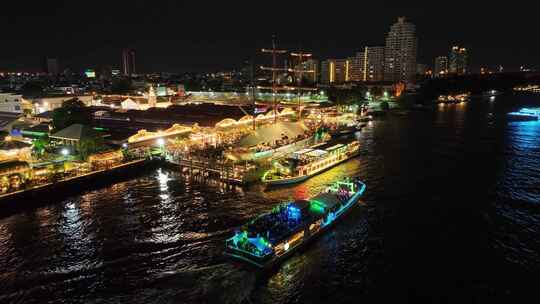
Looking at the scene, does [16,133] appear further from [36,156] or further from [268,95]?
[268,95]

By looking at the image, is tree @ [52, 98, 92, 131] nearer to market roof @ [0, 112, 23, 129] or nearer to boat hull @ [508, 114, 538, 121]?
market roof @ [0, 112, 23, 129]

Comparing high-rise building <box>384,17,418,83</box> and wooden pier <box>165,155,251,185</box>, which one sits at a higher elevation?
high-rise building <box>384,17,418,83</box>

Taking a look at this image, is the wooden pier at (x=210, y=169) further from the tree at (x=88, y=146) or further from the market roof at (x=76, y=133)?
the market roof at (x=76, y=133)

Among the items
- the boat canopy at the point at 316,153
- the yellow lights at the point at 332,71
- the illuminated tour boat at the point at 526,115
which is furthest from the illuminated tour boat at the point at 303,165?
the yellow lights at the point at 332,71

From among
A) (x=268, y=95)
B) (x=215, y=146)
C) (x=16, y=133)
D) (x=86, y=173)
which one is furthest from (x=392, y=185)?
(x=268, y=95)

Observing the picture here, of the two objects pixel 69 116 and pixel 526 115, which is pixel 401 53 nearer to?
pixel 526 115

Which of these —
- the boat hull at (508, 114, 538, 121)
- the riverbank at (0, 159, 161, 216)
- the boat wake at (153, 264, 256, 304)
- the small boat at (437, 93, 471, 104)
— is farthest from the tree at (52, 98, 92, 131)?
the small boat at (437, 93, 471, 104)
